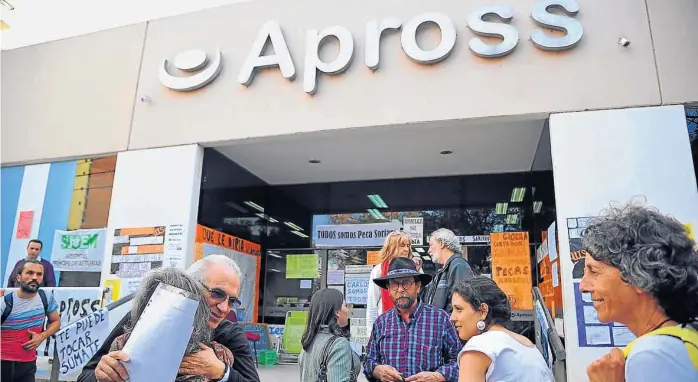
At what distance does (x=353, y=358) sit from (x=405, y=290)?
494 mm

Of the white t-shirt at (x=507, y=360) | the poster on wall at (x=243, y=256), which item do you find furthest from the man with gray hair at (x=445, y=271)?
the poster on wall at (x=243, y=256)

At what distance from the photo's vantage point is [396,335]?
2830mm

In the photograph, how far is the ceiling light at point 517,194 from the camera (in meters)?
6.86

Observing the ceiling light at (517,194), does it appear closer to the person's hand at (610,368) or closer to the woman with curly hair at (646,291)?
the woman with curly hair at (646,291)

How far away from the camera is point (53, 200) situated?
6254 mm

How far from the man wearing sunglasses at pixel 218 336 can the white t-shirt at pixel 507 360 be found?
0.83 meters

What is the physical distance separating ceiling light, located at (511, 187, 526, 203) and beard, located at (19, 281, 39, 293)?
5.74 meters

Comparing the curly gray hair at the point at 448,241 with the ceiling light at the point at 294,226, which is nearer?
the curly gray hair at the point at 448,241

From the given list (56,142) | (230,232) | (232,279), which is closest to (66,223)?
(56,142)

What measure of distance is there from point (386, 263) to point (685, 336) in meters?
2.80

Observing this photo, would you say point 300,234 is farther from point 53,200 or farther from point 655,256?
point 655,256

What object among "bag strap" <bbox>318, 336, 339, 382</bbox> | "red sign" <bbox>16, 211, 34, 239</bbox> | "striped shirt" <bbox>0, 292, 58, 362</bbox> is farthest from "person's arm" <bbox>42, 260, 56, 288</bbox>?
"bag strap" <bbox>318, 336, 339, 382</bbox>

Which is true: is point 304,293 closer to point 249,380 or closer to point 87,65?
point 87,65

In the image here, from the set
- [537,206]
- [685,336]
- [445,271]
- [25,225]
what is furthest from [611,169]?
[25,225]
